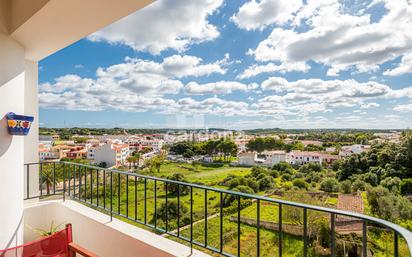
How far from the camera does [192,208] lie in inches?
86.3

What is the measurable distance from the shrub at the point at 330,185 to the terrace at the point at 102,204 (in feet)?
6.81

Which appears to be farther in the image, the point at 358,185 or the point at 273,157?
the point at 273,157

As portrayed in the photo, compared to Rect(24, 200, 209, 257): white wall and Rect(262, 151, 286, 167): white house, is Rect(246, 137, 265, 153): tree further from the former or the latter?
Rect(24, 200, 209, 257): white wall

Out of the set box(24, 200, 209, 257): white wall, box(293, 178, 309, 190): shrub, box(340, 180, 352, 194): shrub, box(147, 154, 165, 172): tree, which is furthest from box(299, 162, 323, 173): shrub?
box(24, 200, 209, 257): white wall

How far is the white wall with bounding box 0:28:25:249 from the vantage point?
2.21 m

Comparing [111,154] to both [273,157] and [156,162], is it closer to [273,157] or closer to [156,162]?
[156,162]

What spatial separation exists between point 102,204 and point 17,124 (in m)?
1.25

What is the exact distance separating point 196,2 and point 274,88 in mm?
9280

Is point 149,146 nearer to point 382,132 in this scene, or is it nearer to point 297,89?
point 382,132

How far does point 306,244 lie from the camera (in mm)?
1478

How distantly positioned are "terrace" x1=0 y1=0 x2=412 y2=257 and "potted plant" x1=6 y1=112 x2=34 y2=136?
47 millimetres

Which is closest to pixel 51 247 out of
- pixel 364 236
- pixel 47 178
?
pixel 364 236

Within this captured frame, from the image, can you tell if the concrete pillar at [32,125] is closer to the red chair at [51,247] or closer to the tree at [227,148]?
the red chair at [51,247]

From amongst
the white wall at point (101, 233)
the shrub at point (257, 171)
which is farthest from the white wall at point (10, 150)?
the shrub at point (257, 171)
